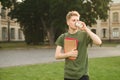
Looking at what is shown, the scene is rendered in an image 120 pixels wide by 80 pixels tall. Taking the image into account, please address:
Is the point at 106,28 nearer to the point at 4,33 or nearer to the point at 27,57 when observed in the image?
the point at 4,33

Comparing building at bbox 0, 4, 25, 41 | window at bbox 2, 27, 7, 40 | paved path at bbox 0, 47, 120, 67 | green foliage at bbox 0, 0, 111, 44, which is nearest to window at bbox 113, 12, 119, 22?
building at bbox 0, 4, 25, 41

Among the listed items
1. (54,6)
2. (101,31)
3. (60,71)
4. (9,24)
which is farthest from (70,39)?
(101,31)

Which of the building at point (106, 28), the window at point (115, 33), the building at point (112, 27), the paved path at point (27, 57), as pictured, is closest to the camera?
the paved path at point (27, 57)

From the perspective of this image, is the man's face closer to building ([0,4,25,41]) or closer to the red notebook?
the red notebook

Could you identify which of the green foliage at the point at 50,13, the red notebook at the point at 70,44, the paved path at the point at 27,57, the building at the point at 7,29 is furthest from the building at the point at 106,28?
the red notebook at the point at 70,44

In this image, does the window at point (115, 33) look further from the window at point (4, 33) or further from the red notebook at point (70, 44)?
the red notebook at point (70, 44)

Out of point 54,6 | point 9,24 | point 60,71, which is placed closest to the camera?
point 60,71

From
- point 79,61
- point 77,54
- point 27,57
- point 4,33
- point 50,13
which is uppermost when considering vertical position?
point 50,13

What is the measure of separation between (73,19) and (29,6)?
4540 cm

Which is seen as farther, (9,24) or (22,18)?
(9,24)

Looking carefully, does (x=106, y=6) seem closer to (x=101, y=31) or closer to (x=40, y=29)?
(x=40, y=29)

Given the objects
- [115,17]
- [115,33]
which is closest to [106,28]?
[115,33]

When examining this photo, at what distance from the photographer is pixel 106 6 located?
48531mm

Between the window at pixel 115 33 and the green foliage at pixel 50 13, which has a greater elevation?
the green foliage at pixel 50 13
